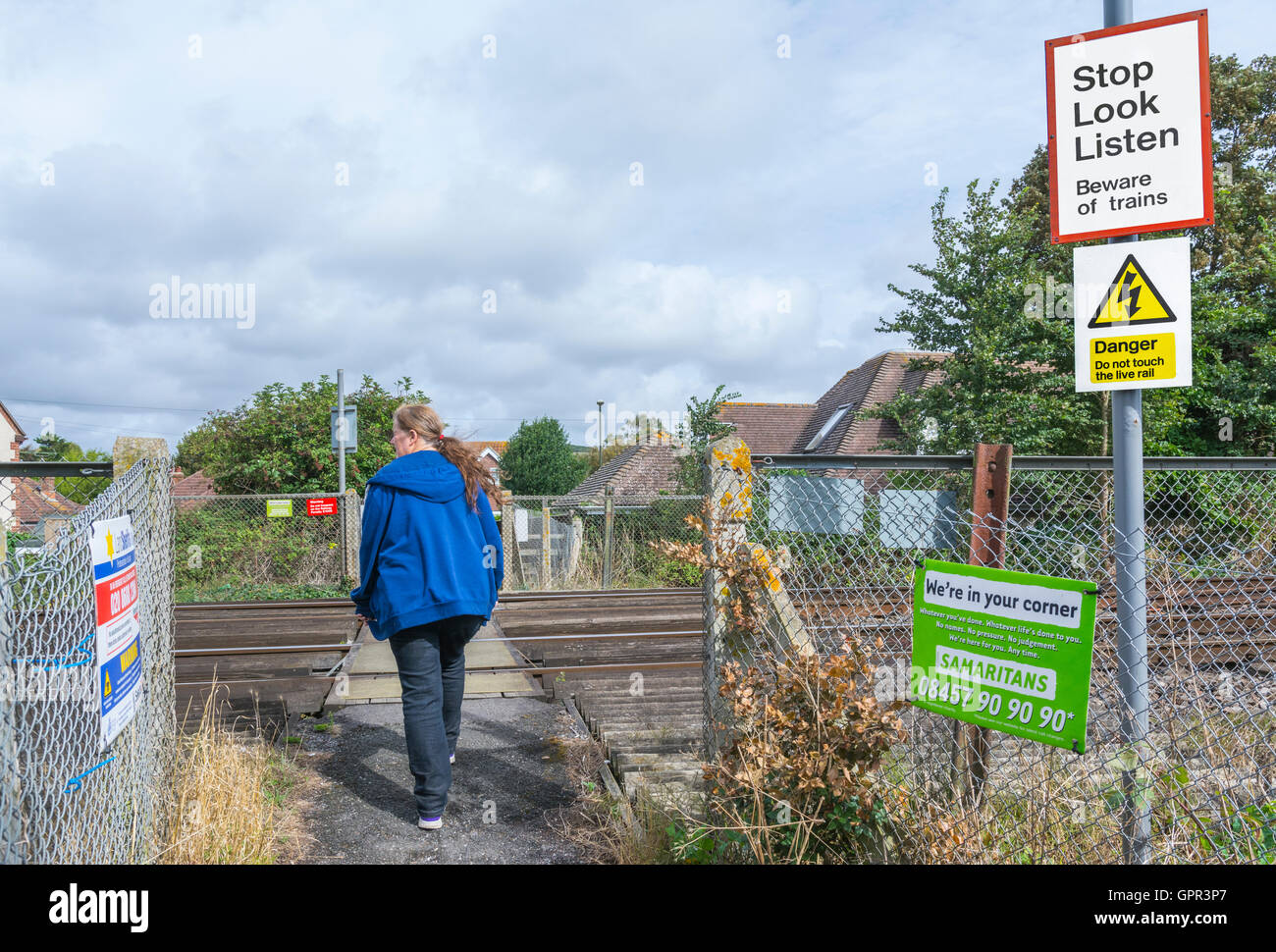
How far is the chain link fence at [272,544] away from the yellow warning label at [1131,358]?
1341 cm

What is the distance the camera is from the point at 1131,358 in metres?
2.99

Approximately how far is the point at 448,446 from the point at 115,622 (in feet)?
5.23

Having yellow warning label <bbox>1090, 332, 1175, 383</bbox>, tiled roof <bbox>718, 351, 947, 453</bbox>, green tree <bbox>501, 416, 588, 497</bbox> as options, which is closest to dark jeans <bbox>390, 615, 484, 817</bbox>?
yellow warning label <bbox>1090, 332, 1175, 383</bbox>

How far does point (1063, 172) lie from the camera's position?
10.1 feet

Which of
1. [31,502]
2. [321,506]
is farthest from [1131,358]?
[321,506]

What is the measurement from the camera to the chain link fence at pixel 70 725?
1890mm

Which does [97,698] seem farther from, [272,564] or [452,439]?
[272,564]

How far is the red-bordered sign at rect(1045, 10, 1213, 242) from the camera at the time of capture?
2.87 metres

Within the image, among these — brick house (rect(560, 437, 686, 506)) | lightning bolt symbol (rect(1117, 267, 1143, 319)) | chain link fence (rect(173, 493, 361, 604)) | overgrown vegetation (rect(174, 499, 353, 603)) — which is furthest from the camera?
brick house (rect(560, 437, 686, 506))

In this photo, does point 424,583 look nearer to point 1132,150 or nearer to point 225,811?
point 225,811

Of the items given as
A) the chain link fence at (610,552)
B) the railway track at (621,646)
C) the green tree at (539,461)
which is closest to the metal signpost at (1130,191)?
the railway track at (621,646)

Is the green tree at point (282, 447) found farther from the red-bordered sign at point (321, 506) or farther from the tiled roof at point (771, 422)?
the tiled roof at point (771, 422)

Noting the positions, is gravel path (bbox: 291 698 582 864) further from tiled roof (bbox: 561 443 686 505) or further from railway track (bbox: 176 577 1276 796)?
tiled roof (bbox: 561 443 686 505)

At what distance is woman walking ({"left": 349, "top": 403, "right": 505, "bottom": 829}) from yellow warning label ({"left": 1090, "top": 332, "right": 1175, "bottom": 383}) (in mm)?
2528
